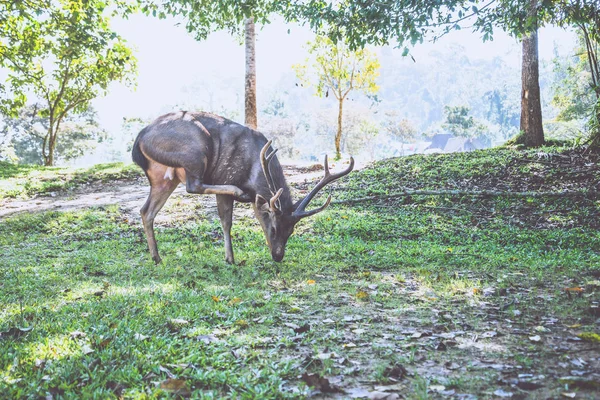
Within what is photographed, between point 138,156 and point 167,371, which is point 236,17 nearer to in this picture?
point 138,156

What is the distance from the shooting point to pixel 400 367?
9.98 ft

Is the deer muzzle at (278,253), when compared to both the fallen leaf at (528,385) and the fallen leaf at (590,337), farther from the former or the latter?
the fallen leaf at (528,385)

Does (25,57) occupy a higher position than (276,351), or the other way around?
(25,57)

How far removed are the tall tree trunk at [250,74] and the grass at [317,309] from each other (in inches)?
277

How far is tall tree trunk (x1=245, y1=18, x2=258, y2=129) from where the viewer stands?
15039 millimetres

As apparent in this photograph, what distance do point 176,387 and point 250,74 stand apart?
13481 millimetres

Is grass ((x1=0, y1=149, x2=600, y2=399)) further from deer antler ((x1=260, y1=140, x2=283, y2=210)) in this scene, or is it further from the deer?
deer antler ((x1=260, y1=140, x2=283, y2=210))

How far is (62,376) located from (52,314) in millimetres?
1444

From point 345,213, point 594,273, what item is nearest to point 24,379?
point 594,273

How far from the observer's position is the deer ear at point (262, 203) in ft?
21.6

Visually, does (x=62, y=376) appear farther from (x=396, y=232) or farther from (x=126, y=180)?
(x=126, y=180)

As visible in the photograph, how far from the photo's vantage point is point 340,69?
2402 centimetres

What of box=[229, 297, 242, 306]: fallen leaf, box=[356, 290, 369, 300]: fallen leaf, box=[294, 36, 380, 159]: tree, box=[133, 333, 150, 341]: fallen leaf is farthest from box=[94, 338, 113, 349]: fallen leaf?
box=[294, 36, 380, 159]: tree

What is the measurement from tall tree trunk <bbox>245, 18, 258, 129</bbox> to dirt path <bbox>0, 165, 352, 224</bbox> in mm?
2687
